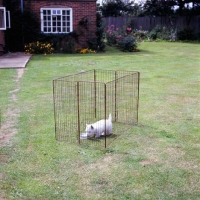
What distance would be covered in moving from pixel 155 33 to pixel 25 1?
11.4 metres

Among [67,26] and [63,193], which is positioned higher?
[67,26]

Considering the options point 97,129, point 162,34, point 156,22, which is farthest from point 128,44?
point 97,129

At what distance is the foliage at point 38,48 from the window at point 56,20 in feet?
4.35

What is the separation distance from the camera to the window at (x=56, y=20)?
Answer: 15.8 meters

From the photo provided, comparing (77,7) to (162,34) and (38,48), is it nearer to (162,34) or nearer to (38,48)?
(38,48)

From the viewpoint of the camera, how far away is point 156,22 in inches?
1009

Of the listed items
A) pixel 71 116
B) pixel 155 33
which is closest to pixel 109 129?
pixel 71 116

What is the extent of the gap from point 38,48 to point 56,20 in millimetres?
2082

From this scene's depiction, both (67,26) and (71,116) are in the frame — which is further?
(67,26)

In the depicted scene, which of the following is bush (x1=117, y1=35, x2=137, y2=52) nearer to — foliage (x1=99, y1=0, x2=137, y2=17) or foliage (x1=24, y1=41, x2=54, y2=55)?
foliage (x1=24, y1=41, x2=54, y2=55)

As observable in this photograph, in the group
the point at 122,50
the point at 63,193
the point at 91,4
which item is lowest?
A: the point at 63,193

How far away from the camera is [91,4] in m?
15.7

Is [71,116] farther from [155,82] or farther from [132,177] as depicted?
[155,82]

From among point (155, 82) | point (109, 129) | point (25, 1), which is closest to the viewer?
point (109, 129)
